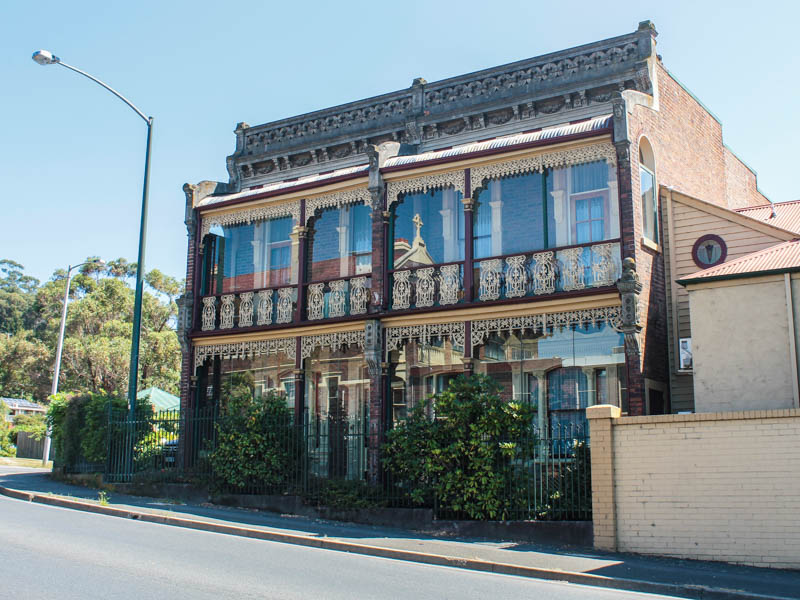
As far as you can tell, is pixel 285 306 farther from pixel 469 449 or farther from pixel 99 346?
pixel 99 346

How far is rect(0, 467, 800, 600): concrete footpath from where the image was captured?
30.8 feet

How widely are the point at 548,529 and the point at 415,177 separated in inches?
305

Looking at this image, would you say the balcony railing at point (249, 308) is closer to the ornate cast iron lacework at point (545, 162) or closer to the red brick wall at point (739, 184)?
the ornate cast iron lacework at point (545, 162)

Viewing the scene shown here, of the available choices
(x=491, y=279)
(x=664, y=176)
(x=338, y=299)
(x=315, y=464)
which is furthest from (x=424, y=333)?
(x=664, y=176)

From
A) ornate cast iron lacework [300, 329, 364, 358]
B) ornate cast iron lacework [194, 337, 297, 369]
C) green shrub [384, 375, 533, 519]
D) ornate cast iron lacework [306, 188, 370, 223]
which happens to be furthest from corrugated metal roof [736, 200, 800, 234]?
ornate cast iron lacework [194, 337, 297, 369]

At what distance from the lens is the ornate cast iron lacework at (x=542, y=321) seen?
15.0 metres

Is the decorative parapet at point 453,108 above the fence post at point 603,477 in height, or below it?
above

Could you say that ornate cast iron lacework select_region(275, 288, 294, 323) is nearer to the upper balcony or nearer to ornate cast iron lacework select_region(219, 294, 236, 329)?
the upper balcony

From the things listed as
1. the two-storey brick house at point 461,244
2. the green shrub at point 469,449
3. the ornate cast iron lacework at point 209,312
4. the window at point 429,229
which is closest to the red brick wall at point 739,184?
the two-storey brick house at point 461,244

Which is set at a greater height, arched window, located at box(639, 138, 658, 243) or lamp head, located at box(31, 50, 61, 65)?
lamp head, located at box(31, 50, 61, 65)

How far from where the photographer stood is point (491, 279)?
16.2 metres

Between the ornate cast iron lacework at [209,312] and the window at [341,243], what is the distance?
2.36m

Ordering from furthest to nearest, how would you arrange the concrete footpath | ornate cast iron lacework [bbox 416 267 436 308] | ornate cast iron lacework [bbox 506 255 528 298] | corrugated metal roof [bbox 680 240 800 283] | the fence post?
ornate cast iron lacework [bbox 416 267 436 308], ornate cast iron lacework [bbox 506 255 528 298], corrugated metal roof [bbox 680 240 800 283], the fence post, the concrete footpath

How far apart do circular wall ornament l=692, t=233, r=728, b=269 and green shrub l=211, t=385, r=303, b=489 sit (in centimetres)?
836
